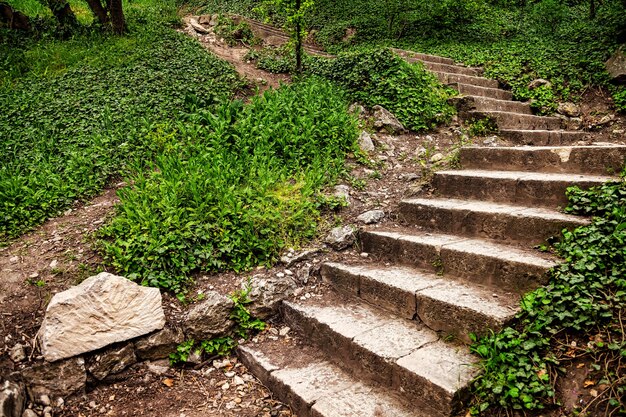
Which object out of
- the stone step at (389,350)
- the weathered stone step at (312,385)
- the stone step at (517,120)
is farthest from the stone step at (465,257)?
the stone step at (517,120)

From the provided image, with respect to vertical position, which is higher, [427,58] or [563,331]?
[427,58]

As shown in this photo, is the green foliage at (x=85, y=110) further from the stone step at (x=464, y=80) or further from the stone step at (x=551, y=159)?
the stone step at (x=551, y=159)

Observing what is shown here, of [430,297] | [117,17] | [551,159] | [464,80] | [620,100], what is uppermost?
[117,17]

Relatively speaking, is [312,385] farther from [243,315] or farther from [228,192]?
[228,192]

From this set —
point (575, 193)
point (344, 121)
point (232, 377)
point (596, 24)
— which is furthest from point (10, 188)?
point (596, 24)

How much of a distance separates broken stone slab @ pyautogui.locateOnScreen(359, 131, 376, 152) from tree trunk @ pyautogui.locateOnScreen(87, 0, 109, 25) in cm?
916

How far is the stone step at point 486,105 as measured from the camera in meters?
6.13

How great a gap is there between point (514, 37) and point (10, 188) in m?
10.5

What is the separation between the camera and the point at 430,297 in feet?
9.30

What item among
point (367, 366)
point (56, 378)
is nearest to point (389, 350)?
point (367, 366)

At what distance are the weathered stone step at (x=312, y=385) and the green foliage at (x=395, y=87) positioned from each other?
3.96 m

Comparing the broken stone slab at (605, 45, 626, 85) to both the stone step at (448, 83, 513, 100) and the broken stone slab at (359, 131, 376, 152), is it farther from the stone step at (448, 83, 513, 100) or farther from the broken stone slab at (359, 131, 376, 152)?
the broken stone slab at (359, 131, 376, 152)

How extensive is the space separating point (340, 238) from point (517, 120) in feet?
12.4

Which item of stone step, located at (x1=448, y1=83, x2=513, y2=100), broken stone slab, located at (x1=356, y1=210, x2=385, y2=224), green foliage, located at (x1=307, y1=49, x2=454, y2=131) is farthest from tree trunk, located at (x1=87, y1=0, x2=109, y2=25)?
broken stone slab, located at (x1=356, y1=210, x2=385, y2=224)
